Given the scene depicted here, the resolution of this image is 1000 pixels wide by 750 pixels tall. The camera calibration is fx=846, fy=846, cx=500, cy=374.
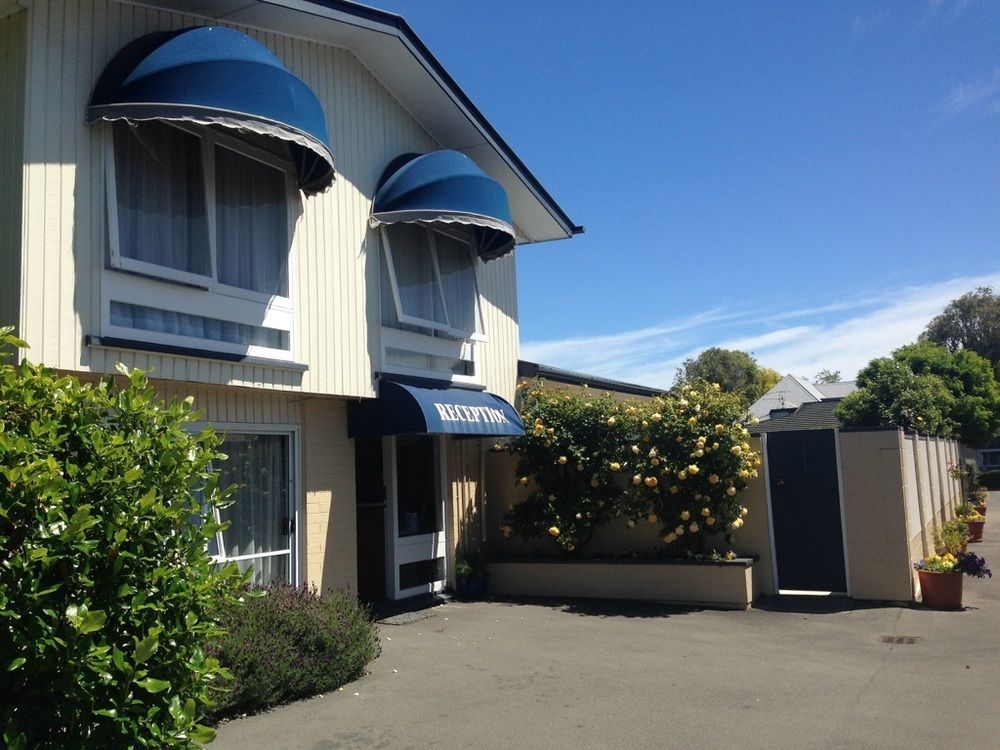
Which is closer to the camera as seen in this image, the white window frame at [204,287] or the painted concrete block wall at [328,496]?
the white window frame at [204,287]

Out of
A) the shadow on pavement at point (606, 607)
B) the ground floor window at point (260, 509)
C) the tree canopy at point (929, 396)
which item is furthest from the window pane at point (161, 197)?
the tree canopy at point (929, 396)

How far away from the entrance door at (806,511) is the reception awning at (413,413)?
429 cm

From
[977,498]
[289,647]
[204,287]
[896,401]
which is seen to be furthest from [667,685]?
[977,498]

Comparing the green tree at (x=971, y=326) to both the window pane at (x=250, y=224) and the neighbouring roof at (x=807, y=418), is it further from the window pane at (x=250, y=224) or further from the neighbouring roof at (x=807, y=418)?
the window pane at (x=250, y=224)

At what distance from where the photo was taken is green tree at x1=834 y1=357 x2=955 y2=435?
2650 centimetres

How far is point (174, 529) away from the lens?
167 inches

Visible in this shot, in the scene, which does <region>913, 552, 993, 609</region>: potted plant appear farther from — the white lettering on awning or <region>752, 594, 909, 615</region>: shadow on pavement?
the white lettering on awning

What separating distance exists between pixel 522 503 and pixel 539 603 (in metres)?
1.71

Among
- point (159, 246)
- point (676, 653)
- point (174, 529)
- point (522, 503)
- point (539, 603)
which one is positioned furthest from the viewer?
point (522, 503)

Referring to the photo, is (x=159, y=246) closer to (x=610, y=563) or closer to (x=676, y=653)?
(x=676, y=653)

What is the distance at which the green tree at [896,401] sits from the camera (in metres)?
26.5

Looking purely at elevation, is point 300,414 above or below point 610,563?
above

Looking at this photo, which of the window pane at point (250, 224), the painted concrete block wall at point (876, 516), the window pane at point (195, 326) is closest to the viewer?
the window pane at point (195, 326)

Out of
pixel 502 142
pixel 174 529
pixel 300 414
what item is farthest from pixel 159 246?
pixel 502 142
